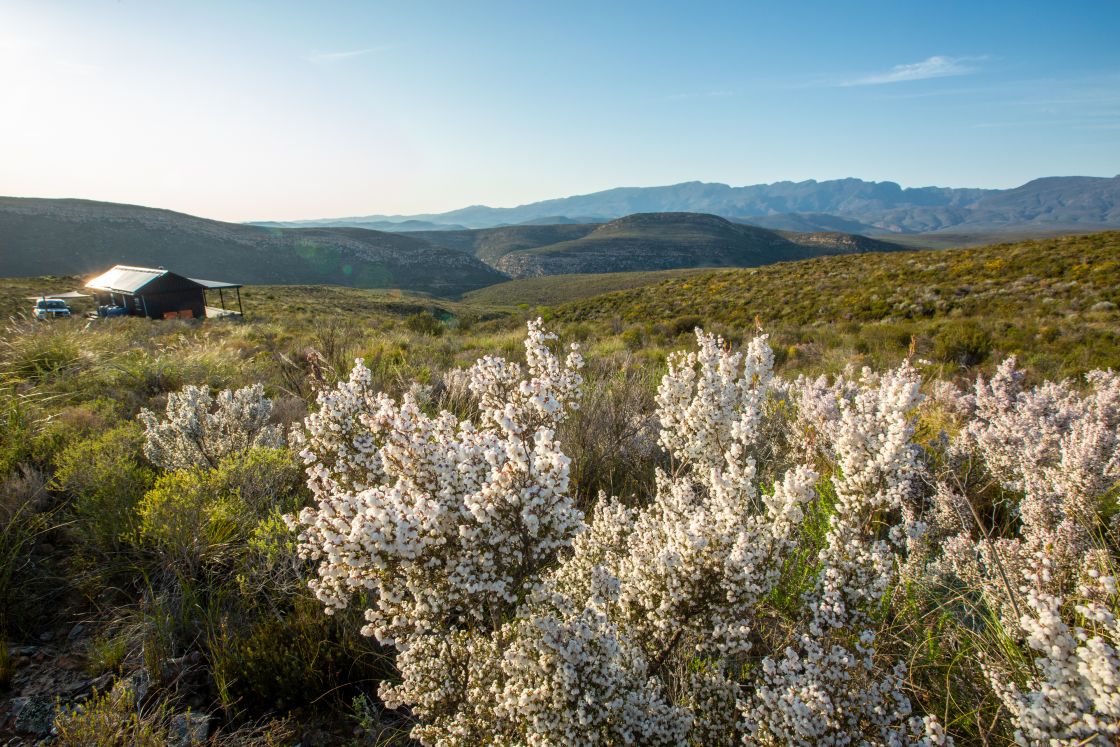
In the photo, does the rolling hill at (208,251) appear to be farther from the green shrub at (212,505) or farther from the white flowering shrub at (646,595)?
the white flowering shrub at (646,595)

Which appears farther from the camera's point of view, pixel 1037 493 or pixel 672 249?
pixel 672 249

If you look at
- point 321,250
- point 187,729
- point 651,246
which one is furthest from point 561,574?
point 651,246

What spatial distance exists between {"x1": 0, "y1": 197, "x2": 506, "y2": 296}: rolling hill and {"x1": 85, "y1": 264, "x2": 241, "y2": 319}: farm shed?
72.2 m

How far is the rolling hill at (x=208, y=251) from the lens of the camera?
85.1 m

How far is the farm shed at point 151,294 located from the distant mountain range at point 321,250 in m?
72.8

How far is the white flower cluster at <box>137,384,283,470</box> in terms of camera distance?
4.73m

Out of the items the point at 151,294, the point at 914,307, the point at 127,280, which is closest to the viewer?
the point at 914,307

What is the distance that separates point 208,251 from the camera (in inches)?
3858

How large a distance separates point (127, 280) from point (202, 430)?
3393cm

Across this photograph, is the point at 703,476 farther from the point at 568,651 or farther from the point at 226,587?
the point at 226,587

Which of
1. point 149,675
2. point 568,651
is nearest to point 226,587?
point 149,675

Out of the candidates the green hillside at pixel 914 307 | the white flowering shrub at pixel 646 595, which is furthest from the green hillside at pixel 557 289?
the white flowering shrub at pixel 646 595

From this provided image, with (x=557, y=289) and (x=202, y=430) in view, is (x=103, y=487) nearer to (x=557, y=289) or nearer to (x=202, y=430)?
(x=202, y=430)

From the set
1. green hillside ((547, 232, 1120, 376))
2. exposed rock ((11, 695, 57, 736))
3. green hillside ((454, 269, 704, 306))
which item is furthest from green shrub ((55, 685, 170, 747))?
green hillside ((454, 269, 704, 306))
